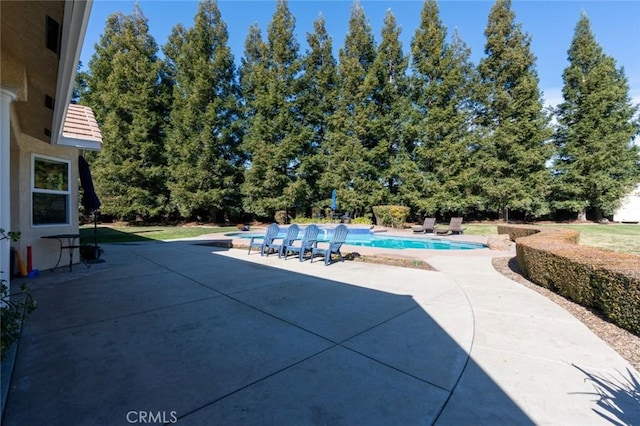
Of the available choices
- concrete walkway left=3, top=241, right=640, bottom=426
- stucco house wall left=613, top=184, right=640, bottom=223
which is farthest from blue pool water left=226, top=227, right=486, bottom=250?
stucco house wall left=613, top=184, right=640, bottom=223

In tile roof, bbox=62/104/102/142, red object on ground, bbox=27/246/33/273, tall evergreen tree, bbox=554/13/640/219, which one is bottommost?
red object on ground, bbox=27/246/33/273

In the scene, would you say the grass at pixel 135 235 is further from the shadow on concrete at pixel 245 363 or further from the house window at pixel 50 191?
the shadow on concrete at pixel 245 363

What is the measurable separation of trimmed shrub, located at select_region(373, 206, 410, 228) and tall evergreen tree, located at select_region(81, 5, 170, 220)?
660 inches

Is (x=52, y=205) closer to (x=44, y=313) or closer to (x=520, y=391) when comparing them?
(x=44, y=313)

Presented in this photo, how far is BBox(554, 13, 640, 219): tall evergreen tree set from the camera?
21.0 meters

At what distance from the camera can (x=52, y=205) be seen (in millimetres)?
7031

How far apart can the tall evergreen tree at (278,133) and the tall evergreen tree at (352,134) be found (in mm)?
2385

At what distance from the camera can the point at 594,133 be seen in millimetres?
21359

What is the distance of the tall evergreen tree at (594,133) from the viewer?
2102 centimetres

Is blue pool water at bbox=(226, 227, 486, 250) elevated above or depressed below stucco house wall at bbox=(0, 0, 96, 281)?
below

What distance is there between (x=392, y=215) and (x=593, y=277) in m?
15.3

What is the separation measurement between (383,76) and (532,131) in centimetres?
1141

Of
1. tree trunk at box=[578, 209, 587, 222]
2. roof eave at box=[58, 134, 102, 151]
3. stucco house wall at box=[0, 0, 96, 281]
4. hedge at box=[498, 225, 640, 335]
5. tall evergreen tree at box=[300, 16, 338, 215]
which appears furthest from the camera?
tall evergreen tree at box=[300, 16, 338, 215]

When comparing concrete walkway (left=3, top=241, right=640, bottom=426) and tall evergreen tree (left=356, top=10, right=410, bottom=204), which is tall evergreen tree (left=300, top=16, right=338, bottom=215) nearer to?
tall evergreen tree (left=356, top=10, right=410, bottom=204)
